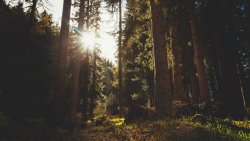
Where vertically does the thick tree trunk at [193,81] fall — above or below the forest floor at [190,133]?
above

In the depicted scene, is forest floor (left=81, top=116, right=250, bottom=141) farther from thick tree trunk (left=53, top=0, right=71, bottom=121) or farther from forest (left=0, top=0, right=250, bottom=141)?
thick tree trunk (left=53, top=0, right=71, bottom=121)

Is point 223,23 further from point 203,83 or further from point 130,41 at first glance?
point 130,41

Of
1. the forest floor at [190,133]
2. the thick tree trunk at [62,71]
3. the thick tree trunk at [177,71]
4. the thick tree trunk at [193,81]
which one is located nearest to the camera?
the forest floor at [190,133]

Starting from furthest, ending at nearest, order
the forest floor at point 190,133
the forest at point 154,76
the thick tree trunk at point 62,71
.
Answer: the thick tree trunk at point 62,71, the forest at point 154,76, the forest floor at point 190,133

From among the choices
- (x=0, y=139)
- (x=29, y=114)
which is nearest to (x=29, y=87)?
(x=29, y=114)

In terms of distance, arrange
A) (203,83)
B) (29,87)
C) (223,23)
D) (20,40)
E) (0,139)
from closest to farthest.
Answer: (0,139), (223,23), (203,83), (20,40), (29,87)

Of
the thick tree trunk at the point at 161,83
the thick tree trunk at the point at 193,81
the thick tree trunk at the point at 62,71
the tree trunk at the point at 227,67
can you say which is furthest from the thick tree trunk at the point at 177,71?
the thick tree trunk at the point at 161,83

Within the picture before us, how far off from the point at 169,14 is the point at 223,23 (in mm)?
6323

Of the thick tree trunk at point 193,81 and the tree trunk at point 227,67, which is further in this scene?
the thick tree trunk at point 193,81

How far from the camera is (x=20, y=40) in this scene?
19.8 metres

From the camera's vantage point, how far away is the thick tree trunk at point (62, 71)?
14664 millimetres

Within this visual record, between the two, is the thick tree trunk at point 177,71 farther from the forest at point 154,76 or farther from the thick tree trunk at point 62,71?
the thick tree trunk at point 62,71

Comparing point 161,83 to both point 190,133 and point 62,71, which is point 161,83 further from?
point 62,71

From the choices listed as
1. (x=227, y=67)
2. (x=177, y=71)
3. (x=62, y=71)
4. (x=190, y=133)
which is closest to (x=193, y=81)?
(x=177, y=71)
